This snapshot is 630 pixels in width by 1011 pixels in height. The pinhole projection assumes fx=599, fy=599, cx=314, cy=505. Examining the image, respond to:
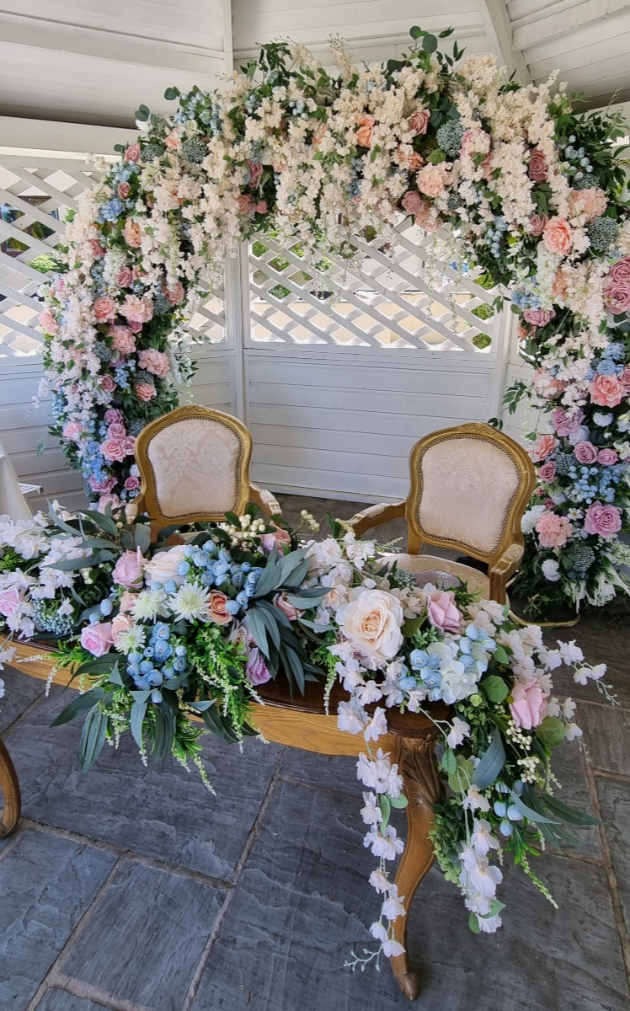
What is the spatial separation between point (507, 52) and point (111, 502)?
2.67m

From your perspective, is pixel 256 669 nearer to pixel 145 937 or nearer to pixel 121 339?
pixel 145 937

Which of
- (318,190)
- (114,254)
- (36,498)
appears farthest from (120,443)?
(318,190)

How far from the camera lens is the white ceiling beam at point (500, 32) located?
2449 millimetres

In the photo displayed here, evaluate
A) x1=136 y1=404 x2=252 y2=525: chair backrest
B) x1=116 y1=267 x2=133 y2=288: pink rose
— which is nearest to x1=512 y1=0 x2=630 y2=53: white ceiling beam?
x1=116 y1=267 x2=133 y2=288: pink rose

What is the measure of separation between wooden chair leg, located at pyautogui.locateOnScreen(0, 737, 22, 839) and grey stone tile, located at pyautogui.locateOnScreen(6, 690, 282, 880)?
0.07 meters

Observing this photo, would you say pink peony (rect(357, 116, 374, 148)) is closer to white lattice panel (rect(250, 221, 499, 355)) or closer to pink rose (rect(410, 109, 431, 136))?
pink rose (rect(410, 109, 431, 136))

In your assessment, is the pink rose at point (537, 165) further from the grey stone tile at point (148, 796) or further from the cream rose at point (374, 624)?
→ the grey stone tile at point (148, 796)

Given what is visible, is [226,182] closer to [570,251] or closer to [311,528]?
[570,251]

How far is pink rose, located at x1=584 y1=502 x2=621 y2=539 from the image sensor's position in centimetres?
241

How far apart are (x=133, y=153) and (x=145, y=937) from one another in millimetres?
2639

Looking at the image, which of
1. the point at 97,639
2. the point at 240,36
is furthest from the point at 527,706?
the point at 240,36

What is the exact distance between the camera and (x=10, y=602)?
1.21 meters

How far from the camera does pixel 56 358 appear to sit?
8.90 feet

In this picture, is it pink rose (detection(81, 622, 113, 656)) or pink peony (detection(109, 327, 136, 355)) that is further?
pink peony (detection(109, 327, 136, 355))
